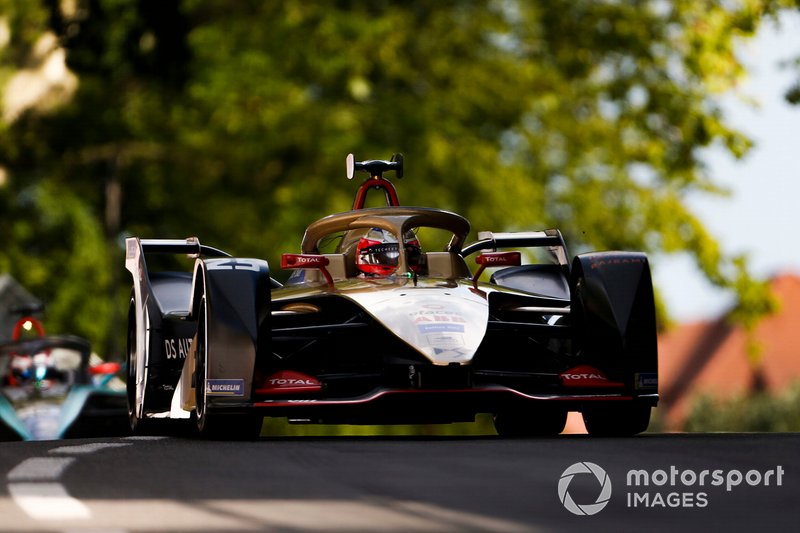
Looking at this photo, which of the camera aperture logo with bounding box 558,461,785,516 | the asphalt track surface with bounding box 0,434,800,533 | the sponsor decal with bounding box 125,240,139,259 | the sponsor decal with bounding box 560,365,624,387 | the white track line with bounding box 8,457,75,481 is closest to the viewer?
the asphalt track surface with bounding box 0,434,800,533

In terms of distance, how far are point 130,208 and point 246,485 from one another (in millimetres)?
25927

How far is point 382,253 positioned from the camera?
12000 millimetres

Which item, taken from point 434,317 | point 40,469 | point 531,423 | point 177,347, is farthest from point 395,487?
point 531,423

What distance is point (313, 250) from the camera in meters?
12.9

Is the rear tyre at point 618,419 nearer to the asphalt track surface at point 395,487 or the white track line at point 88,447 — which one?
the asphalt track surface at point 395,487

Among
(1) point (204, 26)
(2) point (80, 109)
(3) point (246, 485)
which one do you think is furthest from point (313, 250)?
(2) point (80, 109)

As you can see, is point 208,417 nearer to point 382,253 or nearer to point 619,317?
point 382,253

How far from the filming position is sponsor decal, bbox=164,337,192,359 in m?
12.3

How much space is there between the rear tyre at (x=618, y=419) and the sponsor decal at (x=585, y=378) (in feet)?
0.48

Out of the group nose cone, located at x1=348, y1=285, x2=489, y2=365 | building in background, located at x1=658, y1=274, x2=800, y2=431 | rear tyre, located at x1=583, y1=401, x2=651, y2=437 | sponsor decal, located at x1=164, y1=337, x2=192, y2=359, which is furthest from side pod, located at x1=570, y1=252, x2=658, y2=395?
building in background, located at x1=658, y1=274, x2=800, y2=431

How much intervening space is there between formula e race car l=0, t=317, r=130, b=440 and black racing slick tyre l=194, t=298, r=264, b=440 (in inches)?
153

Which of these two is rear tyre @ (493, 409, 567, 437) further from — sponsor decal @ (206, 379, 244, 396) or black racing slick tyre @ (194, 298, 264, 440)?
sponsor decal @ (206, 379, 244, 396)

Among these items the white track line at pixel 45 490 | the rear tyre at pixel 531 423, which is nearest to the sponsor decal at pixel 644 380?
the rear tyre at pixel 531 423

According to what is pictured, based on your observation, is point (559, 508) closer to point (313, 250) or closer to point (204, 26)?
point (313, 250)
